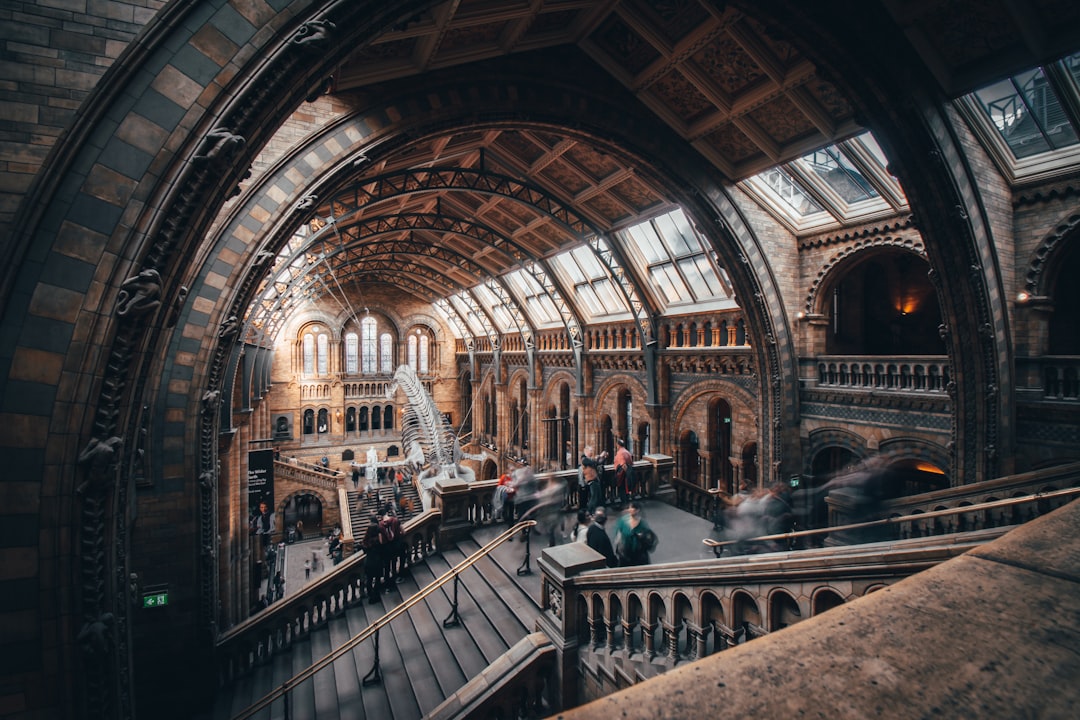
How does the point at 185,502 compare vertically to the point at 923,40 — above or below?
below

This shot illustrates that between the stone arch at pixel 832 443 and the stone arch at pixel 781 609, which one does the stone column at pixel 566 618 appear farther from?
the stone arch at pixel 832 443

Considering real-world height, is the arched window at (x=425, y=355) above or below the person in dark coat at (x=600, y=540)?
above

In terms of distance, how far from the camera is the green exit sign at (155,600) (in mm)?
6750

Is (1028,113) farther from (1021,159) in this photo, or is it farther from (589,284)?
(589,284)

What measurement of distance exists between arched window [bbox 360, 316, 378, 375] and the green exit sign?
97.8 feet

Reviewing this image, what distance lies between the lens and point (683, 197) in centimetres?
1262

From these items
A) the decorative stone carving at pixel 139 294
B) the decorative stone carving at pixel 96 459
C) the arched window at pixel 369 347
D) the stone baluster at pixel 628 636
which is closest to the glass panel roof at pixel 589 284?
the stone baluster at pixel 628 636

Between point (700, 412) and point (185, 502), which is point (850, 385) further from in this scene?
point (185, 502)

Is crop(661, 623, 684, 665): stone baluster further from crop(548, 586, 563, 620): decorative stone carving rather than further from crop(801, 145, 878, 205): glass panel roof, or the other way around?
crop(801, 145, 878, 205): glass panel roof

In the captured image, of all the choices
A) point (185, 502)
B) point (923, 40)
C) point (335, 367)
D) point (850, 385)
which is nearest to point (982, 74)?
point (923, 40)

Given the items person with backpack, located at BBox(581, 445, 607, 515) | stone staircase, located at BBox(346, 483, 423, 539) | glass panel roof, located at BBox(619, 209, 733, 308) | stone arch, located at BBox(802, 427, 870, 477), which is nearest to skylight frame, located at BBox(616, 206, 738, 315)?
glass panel roof, located at BBox(619, 209, 733, 308)

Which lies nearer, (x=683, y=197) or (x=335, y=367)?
(x=683, y=197)

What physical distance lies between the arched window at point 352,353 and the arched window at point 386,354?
1531mm

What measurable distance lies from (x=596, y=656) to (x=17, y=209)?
17.8 ft
